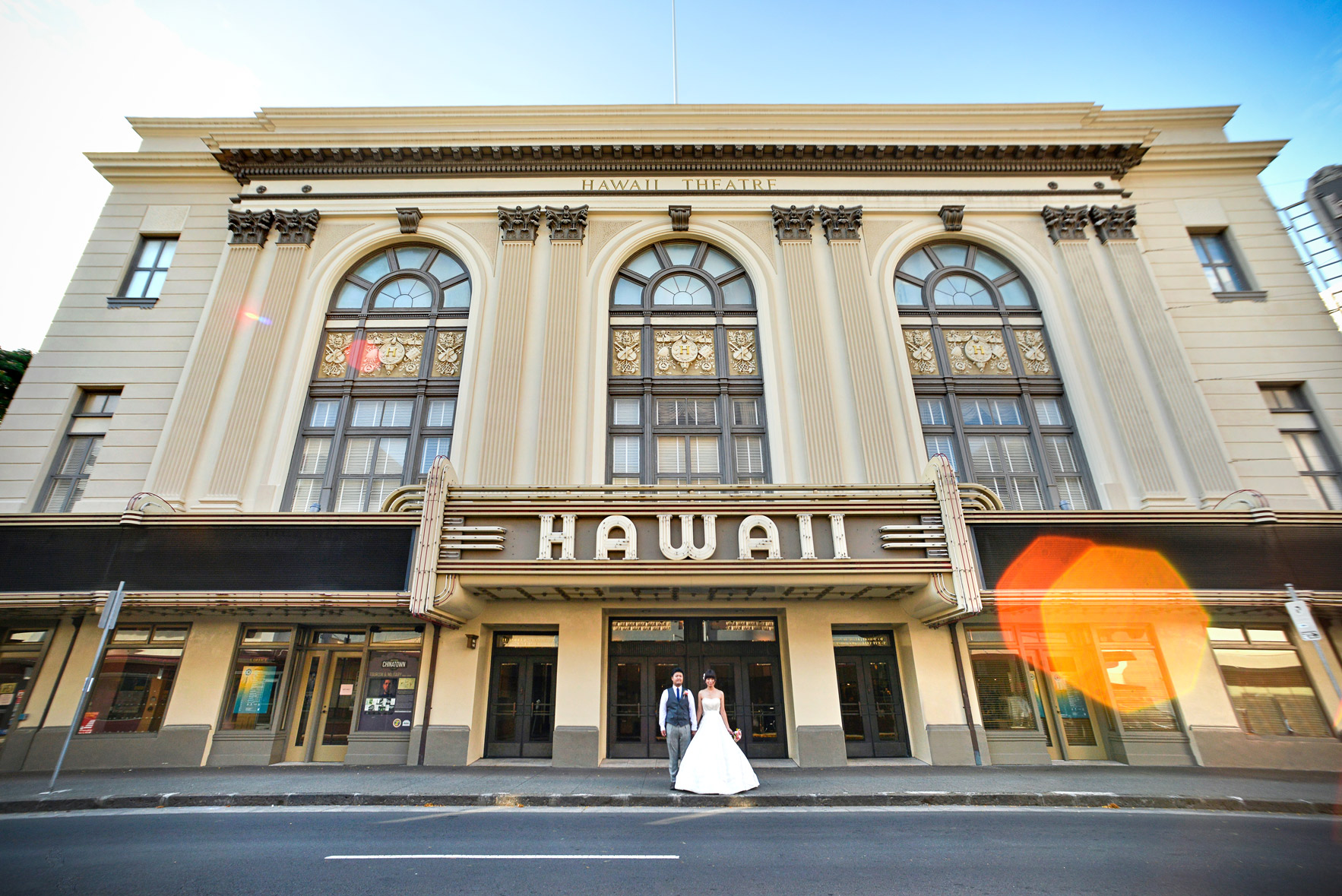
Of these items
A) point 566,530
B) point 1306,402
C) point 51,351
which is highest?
point 51,351

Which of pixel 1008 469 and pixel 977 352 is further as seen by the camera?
pixel 977 352

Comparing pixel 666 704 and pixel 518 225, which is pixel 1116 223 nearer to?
pixel 518 225

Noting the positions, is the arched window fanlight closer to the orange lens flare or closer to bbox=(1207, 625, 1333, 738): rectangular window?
the orange lens flare

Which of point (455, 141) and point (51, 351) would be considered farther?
point (455, 141)

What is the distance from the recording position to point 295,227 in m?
17.2

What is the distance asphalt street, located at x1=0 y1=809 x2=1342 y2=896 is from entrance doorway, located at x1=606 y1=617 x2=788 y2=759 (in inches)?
176

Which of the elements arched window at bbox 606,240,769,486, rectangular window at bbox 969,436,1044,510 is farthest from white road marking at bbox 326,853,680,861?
rectangular window at bbox 969,436,1044,510

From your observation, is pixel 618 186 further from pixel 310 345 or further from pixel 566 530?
pixel 566 530

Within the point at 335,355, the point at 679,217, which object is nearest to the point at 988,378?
the point at 679,217

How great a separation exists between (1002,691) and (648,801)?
29.0 ft

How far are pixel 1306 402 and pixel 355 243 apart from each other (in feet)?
88.1

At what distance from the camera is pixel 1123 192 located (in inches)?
696

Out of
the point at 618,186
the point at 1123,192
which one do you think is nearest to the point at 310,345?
the point at 618,186

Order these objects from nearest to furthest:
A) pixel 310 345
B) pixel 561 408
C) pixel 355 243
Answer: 1. pixel 561 408
2. pixel 310 345
3. pixel 355 243
